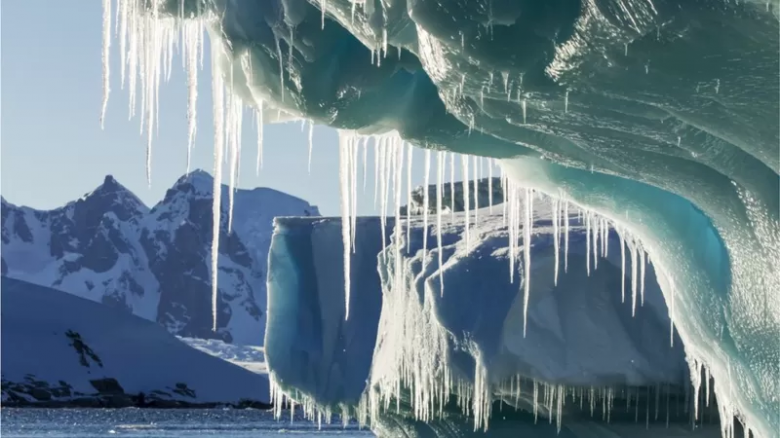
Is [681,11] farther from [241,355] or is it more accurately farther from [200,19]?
[241,355]

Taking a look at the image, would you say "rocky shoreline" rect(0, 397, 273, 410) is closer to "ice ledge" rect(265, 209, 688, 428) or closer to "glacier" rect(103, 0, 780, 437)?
"ice ledge" rect(265, 209, 688, 428)

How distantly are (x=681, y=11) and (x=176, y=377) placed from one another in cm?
8651

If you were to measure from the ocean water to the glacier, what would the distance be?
51097 mm

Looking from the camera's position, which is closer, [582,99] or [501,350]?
[582,99]

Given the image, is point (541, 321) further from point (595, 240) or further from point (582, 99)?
point (582, 99)

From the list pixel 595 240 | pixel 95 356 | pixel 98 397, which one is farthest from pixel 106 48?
pixel 98 397

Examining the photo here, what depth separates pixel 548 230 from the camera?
384 inches

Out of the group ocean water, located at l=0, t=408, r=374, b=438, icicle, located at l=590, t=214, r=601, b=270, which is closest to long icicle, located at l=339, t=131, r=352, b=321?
icicle, located at l=590, t=214, r=601, b=270

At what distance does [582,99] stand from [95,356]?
84348mm

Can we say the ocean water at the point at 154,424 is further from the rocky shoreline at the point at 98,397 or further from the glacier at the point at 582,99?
the glacier at the point at 582,99

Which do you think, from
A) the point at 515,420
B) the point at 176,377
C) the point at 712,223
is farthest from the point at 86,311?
the point at 712,223

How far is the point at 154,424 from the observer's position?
2687 inches

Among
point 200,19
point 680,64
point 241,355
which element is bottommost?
point 241,355

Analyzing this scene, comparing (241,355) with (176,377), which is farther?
(241,355)
